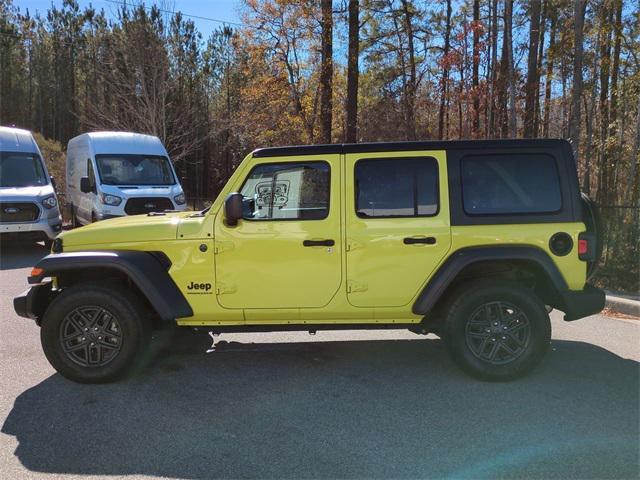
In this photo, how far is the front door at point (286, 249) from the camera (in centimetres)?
424

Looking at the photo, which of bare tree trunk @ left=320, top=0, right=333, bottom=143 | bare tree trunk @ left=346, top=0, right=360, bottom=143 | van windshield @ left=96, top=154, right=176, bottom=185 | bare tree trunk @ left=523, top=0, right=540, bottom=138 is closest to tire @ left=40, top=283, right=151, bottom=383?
van windshield @ left=96, top=154, right=176, bottom=185

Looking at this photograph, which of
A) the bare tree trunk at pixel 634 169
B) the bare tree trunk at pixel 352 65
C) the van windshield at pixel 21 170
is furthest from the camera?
the bare tree trunk at pixel 352 65

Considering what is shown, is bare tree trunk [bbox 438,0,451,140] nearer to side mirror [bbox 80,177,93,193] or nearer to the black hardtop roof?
side mirror [bbox 80,177,93,193]

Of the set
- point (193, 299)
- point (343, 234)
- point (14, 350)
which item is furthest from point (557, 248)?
point (14, 350)

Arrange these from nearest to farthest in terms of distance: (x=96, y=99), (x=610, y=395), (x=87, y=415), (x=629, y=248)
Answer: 1. (x=87, y=415)
2. (x=610, y=395)
3. (x=629, y=248)
4. (x=96, y=99)

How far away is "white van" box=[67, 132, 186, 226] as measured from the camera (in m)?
12.0

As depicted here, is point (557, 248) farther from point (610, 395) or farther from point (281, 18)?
point (281, 18)

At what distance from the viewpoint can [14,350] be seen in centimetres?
521

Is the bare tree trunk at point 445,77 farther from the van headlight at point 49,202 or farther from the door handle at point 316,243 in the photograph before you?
the door handle at point 316,243

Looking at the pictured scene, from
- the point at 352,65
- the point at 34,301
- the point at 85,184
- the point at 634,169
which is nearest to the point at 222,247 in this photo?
the point at 34,301

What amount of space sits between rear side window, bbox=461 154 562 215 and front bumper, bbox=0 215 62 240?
9.80 m

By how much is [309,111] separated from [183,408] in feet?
63.9

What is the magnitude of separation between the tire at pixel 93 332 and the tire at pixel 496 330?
8.55 ft

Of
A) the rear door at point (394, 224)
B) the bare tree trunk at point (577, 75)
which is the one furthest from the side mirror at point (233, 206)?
the bare tree trunk at point (577, 75)
